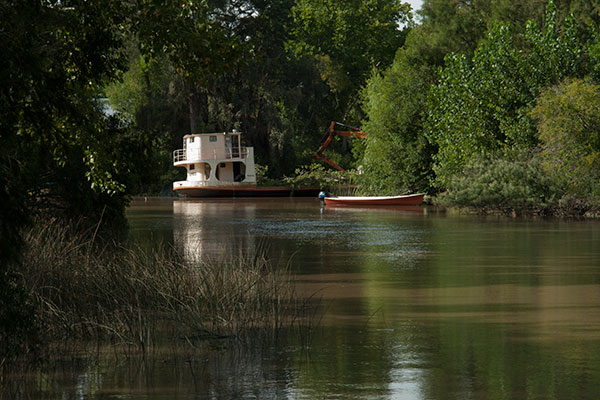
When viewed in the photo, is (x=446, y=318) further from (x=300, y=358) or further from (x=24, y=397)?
(x=24, y=397)

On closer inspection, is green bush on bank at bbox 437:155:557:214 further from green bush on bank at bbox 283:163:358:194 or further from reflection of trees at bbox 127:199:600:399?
green bush on bank at bbox 283:163:358:194

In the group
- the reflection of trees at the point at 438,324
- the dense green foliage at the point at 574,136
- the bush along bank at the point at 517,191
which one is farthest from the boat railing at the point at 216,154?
the reflection of trees at the point at 438,324

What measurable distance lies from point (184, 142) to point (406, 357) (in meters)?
62.6

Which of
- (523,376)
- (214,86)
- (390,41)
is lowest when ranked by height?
(523,376)

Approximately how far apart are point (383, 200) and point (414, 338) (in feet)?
138

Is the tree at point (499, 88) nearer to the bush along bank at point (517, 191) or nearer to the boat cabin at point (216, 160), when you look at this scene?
the bush along bank at point (517, 191)

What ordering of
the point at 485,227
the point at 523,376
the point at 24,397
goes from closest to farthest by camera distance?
the point at 24,397 < the point at 523,376 < the point at 485,227

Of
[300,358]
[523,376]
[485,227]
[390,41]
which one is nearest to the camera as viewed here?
[523,376]

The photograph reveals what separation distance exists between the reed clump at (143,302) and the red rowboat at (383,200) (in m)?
39.5

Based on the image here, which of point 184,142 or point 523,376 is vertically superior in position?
point 184,142

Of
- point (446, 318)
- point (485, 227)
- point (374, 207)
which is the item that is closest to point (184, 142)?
point (374, 207)

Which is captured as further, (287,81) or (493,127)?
(287,81)

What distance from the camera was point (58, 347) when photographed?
11.6 m

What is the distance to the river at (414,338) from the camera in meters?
9.84
